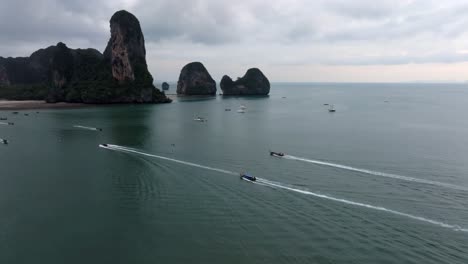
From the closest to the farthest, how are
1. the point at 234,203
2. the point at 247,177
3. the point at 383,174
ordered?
1. the point at 234,203
2. the point at 247,177
3. the point at 383,174

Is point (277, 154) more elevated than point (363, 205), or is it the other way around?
point (277, 154)

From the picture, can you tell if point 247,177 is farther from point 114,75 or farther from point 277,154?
point 114,75

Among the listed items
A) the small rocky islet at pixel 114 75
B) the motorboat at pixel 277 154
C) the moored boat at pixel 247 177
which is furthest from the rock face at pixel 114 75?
the moored boat at pixel 247 177

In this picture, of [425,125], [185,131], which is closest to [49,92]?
[185,131]

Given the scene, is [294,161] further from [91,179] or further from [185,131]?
[185,131]

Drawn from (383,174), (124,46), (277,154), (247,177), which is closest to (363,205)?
(383,174)

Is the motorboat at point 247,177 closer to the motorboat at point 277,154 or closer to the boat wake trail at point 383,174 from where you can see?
the boat wake trail at point 383,174

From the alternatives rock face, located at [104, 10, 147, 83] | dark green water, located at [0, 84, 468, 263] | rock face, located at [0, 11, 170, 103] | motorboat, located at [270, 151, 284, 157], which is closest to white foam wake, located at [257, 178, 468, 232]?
dark green water, located at [0, 84, 468, 263]

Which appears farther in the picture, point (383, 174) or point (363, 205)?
point (383, 174)
